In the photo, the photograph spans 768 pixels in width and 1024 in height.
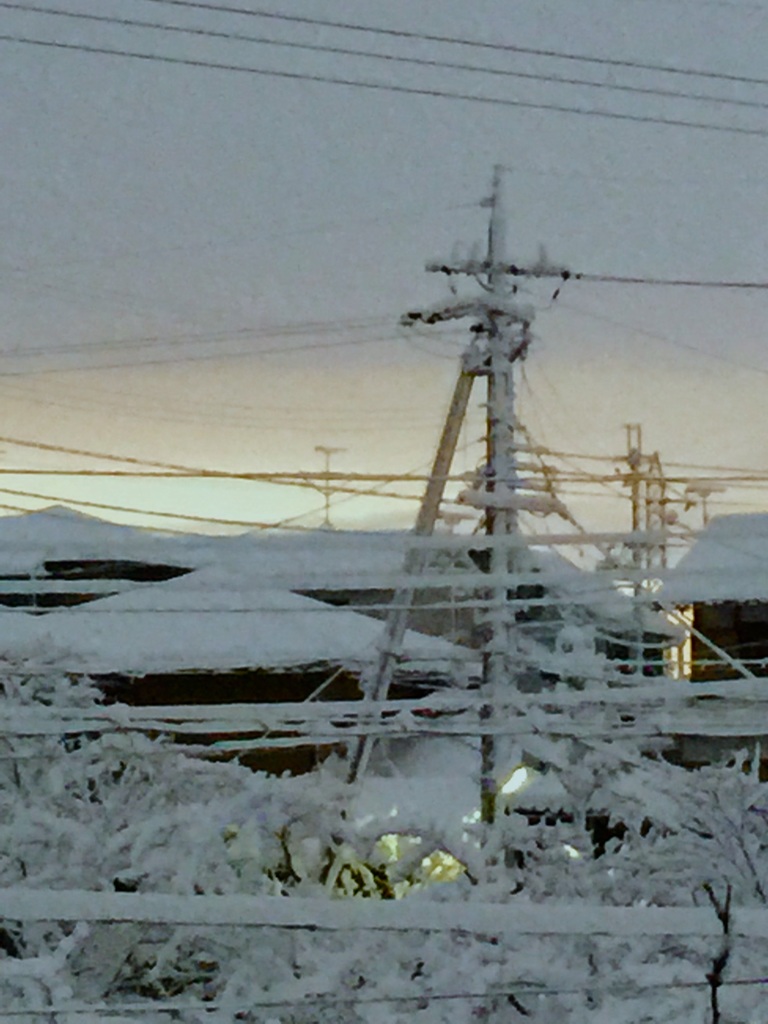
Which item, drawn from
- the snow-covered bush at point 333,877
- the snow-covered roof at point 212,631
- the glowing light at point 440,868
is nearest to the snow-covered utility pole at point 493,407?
the glowing light at point 440,868

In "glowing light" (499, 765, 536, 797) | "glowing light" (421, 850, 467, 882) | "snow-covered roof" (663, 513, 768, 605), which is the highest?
"snow-covered roof" (663, 513, 768, 605)

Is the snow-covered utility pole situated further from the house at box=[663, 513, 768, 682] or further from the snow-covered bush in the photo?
the house at box=[663, 513, 768, 682]

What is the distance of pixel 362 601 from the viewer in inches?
1064

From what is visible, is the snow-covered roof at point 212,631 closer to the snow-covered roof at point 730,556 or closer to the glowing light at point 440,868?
the snow-covered roof at point 730,556

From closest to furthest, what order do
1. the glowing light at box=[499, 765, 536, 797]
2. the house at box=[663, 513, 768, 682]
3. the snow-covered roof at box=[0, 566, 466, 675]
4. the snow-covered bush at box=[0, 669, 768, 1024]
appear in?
the snow-covered bush at box=[0, 669, 768, 1024]
the glowing light at box=[499, 765, 536, 797]
the snow-covered roof at box=[0, 566, 466, 675]
the house at box=[663, 513, 768, 682]

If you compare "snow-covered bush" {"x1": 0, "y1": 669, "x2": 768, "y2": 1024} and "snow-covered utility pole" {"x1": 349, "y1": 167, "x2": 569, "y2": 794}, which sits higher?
"snow-covered utility pole" {"x1": 349, "y1": 167, "x2": 569, "y2": 794}

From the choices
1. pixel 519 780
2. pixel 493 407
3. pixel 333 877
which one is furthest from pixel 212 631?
pixel 333 877

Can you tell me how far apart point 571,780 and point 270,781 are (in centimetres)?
238

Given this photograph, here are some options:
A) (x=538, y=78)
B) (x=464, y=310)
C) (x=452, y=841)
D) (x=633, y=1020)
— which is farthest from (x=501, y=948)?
(x=464, y=310)

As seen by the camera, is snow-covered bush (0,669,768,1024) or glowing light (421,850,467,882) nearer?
snow-covered bush (0,669,768,1024)

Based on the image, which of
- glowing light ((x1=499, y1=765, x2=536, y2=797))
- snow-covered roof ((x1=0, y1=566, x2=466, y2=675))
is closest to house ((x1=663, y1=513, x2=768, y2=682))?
glowing light ((x1=499, y1=765, x2=536, y2=797))

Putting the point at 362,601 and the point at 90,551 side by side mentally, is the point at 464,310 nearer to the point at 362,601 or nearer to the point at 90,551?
the point at 90,551

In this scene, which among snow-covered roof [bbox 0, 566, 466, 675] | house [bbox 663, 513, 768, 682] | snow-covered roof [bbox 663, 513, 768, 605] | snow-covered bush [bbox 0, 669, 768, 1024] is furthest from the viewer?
house [bbox 663, 513, 768, 682]

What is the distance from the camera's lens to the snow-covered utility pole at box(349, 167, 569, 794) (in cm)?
978
